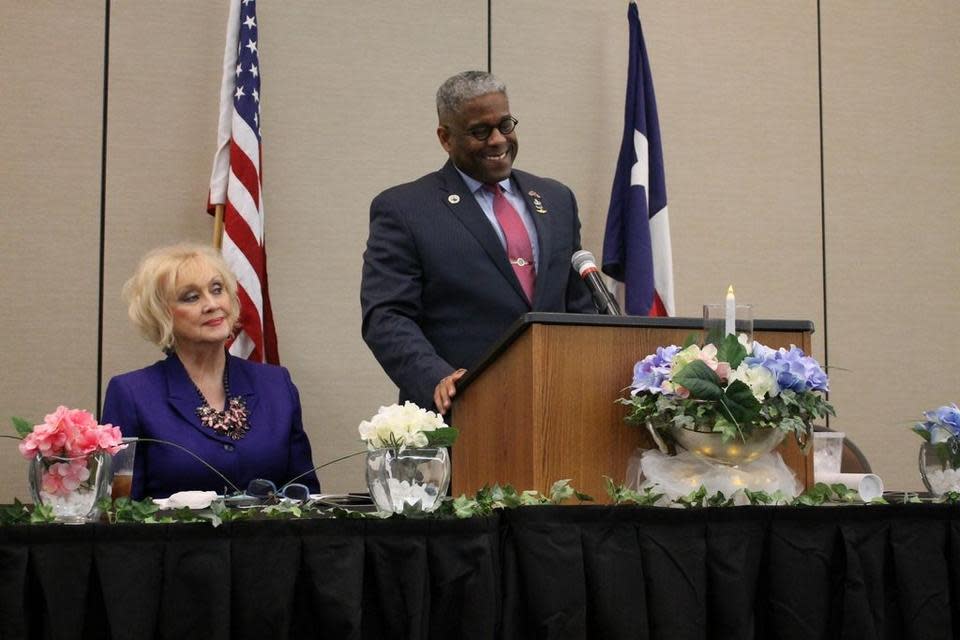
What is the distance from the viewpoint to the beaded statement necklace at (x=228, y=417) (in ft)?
9.36

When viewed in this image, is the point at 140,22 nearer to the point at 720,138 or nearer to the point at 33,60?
the point at 33,60

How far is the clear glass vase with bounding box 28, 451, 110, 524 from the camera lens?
5.62ft

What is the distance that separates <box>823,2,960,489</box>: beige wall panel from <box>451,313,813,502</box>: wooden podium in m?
2.88

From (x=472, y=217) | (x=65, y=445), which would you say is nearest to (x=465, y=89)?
(x=472, y=217)

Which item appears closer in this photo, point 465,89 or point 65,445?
point 65,445

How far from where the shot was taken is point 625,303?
4.22 meters

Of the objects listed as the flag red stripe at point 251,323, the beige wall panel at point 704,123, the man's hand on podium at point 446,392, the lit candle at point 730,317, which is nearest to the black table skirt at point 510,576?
the lit candle at point 730,317

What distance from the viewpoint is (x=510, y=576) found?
5.66ft

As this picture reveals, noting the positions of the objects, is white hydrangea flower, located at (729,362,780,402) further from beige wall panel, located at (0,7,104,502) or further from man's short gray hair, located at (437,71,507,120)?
beige wall panel, located at (0,7,104,502)

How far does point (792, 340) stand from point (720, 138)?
269 centimetres

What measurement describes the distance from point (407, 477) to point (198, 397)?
4.21 feet

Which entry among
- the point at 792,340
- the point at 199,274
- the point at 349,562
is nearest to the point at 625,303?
the point at 199,274

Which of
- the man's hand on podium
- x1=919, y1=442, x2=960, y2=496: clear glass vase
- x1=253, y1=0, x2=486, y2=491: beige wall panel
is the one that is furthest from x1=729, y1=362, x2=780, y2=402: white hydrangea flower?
x1=253, y1=0, x2=486, y2=491: beige wall panel

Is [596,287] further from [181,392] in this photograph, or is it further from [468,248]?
[181,392]
